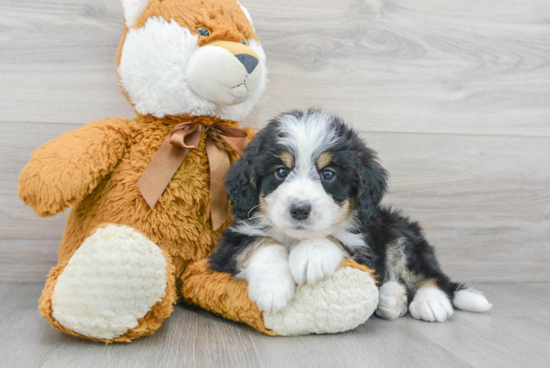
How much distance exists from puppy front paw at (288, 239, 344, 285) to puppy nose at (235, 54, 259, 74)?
676 mm

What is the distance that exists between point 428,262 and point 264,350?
2.88 ft

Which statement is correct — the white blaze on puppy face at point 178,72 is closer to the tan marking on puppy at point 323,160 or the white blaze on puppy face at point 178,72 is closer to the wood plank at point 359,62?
the tan marking on puppy at point 323,160

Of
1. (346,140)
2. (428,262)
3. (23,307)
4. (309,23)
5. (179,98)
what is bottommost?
(23,307)

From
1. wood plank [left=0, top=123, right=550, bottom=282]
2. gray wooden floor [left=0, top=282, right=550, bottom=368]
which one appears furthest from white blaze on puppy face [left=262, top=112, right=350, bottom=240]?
wood plank [left=0, top=123, right=550, bottom=282]

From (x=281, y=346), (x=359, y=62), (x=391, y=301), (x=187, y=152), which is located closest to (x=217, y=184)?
(x=187, y=152)

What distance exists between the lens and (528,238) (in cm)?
254

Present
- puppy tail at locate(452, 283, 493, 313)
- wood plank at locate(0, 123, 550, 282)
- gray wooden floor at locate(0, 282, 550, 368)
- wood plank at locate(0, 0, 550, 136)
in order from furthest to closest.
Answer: wood plank at locate(0, 123, 550, 282)
wood plank at locate(0, 0, 550, 136)
puppy tail at locate(452, 283, 493, 313)
gray wooden floor at locate(0, 282, 550, 368)

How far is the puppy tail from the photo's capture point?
189 centimetres

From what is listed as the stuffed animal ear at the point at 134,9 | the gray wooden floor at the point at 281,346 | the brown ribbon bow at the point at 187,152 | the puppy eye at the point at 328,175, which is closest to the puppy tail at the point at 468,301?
the gray wooden floor at the point at 281,346

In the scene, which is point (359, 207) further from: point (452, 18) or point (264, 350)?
point (452, 18)

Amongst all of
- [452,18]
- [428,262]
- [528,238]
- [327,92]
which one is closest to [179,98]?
[327,92]

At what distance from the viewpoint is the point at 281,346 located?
4.64 feet

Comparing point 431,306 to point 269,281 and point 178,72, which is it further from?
point 178,72

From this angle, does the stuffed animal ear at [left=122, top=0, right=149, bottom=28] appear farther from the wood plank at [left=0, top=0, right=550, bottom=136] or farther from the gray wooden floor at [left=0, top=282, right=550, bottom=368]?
the gray wooden floor at [left=0, top=282, right=550, bottom=368]
